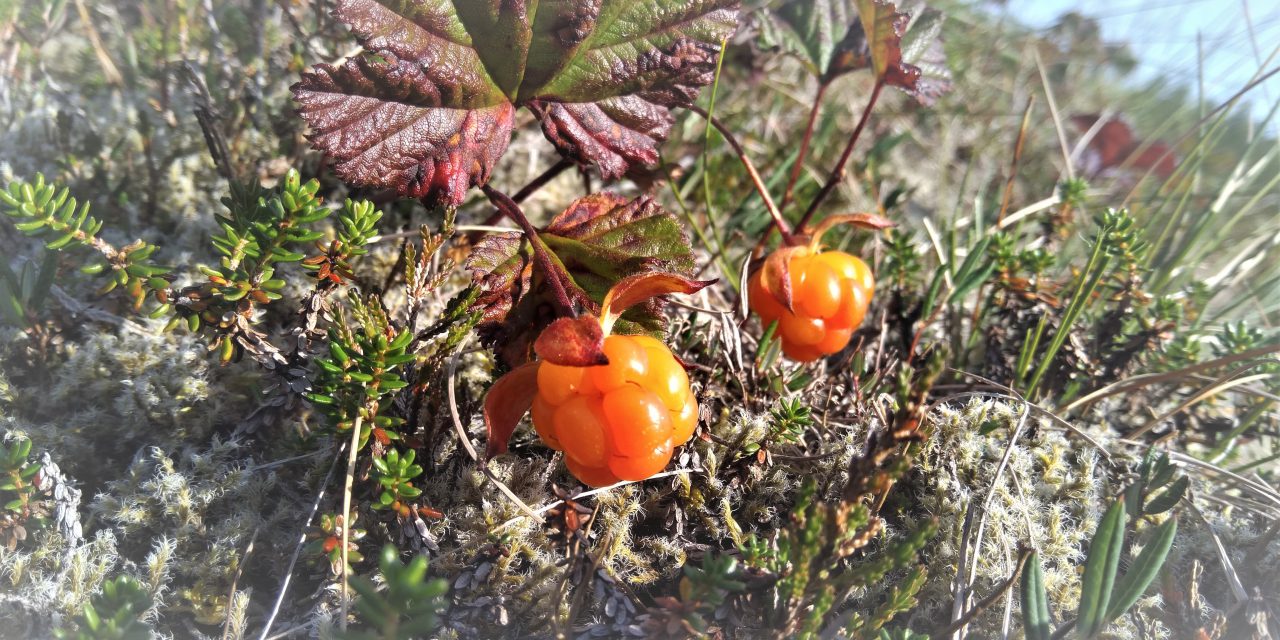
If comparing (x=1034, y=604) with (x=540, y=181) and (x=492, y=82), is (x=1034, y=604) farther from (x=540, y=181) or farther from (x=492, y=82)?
(x=492, y=82)

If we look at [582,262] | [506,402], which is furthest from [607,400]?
[582,262]

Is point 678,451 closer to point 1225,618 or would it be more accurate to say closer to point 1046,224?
point 1225,618

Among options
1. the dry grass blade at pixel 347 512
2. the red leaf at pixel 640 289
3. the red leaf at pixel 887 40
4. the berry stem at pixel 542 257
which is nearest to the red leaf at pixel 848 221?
the red leaf at pixel 887 40

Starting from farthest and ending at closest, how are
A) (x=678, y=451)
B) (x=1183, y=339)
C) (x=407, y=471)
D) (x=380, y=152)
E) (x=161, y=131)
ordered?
(x=161, y=131), (x=1183, y=339), (x=678, y=451), (x=380, y=152), (x=407, y=471)

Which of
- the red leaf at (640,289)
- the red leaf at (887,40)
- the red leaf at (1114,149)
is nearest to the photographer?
the red leaf at (640,289)

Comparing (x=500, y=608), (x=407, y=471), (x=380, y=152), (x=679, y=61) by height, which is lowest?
(x=500, y=608)

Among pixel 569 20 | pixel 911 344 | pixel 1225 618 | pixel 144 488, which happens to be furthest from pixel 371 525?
pixel 1225 618

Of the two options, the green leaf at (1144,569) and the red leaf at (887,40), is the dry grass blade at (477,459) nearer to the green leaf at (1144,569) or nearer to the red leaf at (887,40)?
the green leaf at (1144,569)
